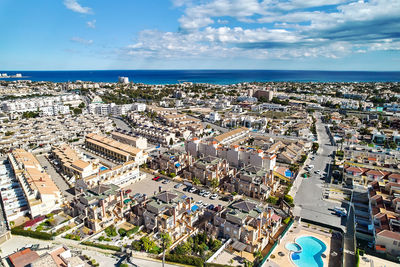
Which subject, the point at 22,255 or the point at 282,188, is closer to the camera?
the point at 22,255

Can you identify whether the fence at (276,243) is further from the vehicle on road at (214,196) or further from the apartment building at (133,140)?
the apartment building at (133,140)

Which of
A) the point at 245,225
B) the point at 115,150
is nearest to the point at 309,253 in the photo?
the point at 245,225

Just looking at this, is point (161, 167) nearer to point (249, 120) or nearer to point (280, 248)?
point (280, 248)

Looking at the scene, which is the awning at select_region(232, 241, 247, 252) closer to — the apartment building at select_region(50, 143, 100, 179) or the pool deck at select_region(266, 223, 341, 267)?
the pool deck at select_region(266, 223, 341, 267)

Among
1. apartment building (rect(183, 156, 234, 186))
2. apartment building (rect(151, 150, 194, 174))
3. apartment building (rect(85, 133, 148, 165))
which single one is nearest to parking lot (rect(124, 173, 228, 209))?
apartment building (rect(151, 150, 194, 174))

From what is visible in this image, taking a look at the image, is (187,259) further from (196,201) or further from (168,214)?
(196,201)

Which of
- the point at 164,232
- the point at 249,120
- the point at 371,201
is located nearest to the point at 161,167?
the point at 164,232
